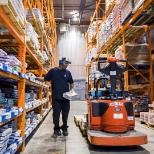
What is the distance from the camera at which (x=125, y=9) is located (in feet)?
21.4

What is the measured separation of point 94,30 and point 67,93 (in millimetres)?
10000

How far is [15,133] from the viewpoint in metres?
3.01

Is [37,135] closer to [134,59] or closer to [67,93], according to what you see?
[67,93]

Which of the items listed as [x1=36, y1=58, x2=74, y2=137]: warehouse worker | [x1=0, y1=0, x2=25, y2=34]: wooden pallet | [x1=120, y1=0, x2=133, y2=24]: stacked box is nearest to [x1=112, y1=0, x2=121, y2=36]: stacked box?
[x1=120, y1=0, x2=133, y2=24]: stacked box

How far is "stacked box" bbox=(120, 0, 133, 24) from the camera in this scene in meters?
6.05

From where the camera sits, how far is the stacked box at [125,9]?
6.05 meters

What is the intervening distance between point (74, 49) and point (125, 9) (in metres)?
14.0

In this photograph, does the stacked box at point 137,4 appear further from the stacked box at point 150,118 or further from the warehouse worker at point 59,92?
the stacked box at point 150,118

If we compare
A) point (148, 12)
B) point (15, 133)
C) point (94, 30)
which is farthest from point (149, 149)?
point (94, 30)

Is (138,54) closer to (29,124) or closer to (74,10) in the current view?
(29,124)

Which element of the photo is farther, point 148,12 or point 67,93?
point 148,12

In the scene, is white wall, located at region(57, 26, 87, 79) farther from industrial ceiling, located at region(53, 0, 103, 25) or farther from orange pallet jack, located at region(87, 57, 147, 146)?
orange pallet jack, located at region(87, 57, 147, 146)

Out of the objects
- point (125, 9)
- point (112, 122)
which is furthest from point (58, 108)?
point (125, 9)

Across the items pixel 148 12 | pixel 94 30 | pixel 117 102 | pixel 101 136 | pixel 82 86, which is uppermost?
pixel 94 30
